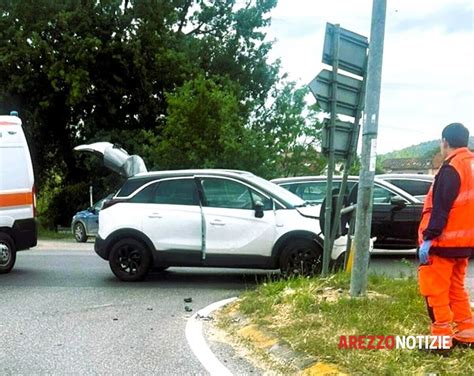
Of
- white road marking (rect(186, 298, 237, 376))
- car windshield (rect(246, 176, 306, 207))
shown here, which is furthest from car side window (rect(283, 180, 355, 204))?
white road marking (rect(186, 298, 237, 376))

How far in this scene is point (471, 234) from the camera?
458cm

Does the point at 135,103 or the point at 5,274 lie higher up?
the point at 135,103

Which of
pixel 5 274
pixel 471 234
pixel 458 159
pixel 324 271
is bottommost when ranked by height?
pixel 5 274

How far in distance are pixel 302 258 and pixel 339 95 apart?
261 centimetres

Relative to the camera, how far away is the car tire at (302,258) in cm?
880

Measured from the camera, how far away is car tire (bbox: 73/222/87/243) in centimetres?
2030

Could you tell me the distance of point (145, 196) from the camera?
31.0 feet

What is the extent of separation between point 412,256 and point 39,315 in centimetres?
865

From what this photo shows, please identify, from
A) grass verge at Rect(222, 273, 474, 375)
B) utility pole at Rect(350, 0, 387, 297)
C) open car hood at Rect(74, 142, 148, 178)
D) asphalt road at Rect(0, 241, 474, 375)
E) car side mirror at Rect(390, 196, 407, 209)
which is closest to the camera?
grass verge at Rect(222, 273, 474, 375)

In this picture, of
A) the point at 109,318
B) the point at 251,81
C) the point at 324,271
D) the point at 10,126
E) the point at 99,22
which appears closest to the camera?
the point at 109,318

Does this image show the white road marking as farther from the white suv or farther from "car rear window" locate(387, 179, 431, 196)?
"car rear window" locate(387, 179, 431, 196)

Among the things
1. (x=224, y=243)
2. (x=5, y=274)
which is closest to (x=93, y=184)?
(x=5, y=274)

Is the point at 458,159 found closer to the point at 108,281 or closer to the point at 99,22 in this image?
the point at 108,281

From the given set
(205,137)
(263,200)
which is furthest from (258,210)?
(205,137)
